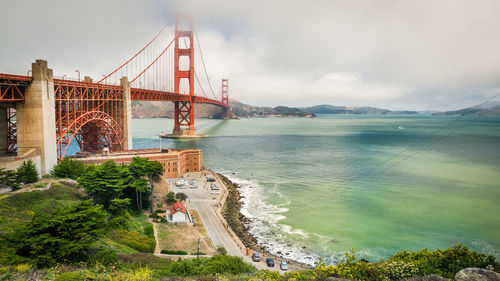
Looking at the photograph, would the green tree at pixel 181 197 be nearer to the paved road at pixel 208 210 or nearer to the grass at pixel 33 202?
the paved road at pixel 208 210

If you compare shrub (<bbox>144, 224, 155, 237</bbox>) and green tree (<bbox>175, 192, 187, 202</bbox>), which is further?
green tree (<bbox>175, 192, 187, 202</bbox>)

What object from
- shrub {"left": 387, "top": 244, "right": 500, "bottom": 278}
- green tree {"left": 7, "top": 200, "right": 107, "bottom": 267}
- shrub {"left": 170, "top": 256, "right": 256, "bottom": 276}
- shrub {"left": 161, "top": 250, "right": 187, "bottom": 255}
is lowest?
shrub {"left": 161, "top": 250, "right": 187, "bottom": 255}

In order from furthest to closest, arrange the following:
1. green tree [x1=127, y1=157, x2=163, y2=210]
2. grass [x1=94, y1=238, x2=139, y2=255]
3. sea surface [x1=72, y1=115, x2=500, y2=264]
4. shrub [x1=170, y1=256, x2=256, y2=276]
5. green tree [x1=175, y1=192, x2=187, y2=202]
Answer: green tree [x1=175, y1=192, x2=187, y2=202] → green tree [x1=127, y1=157, x2=163, y2=210] → sea surface [x1=72, y1=115, x2=500, y2=264] → grass [x1=94, y1=238, x2=139, y2=255] → shrub [x1=170, y1=256, x2=256, y2=276]

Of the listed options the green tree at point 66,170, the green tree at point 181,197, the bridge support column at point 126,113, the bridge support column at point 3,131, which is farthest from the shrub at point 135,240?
the bridge support column at point 126,113

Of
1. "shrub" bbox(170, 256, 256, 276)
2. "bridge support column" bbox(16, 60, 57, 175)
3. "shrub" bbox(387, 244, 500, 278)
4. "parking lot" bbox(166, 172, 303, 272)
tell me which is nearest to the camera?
"shrub" bbox(387, 244, 500, 278)

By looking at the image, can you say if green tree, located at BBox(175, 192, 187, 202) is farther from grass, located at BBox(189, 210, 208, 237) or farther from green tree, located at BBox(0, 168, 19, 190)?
green tree, located at BBox(0, 168, 19, 190)

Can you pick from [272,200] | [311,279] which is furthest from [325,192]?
[311,279]

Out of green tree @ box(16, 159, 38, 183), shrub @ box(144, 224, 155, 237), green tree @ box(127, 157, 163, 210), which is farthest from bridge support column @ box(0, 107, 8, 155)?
shrub @ box(144, 224, 155, 237)

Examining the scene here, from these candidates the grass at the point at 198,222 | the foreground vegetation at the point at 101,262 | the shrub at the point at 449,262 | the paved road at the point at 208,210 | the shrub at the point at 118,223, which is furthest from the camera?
the grass at the point at 198,222
